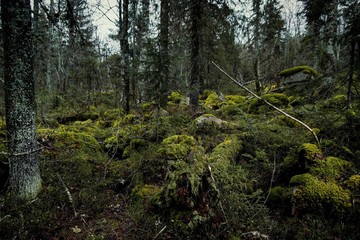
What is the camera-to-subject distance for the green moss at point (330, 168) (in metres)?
3.43

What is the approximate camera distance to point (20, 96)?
343 centimetres

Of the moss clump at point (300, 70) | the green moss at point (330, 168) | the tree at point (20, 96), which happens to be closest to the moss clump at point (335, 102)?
the green moss at point (330, 168)

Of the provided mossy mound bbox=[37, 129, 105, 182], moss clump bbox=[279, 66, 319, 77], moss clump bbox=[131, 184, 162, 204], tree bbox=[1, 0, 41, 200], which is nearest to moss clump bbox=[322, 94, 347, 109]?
moss clump bbox=[279, 66, 319, 77]

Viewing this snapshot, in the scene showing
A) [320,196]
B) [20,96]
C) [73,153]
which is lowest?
[320,196]

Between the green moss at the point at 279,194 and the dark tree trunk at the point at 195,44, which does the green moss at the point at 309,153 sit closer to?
the green moss at the point at 279,194

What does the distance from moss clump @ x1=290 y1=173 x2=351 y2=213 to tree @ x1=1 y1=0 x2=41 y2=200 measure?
4650 millimetres

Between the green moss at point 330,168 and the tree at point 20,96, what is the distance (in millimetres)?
5061

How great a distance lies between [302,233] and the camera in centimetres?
296

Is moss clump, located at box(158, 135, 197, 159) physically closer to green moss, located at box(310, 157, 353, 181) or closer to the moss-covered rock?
green moss, located at box(310, 157, 353, 181)

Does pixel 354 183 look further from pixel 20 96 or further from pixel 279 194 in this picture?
pixel 20 96

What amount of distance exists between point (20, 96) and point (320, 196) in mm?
5154

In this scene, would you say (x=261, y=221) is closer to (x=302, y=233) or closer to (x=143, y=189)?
(x=302, y=233)

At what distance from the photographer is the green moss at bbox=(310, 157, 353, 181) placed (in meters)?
3.43

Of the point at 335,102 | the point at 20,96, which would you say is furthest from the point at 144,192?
the point at 335,102
